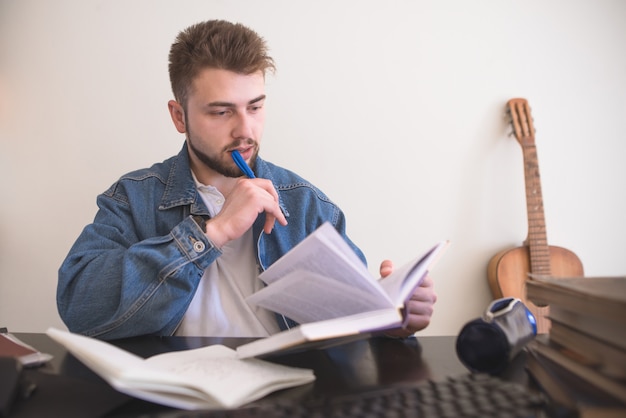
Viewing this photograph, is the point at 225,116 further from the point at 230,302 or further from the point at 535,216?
the point at 535,216

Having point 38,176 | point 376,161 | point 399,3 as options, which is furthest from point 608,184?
point 38,176

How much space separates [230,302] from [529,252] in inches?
43.2

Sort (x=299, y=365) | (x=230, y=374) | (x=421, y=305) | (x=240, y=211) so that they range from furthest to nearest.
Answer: (x=240, y=211), (x=421, y=305), (x=299, y=365), (x=230, y=374)

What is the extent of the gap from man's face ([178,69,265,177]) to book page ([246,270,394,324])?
57 cm

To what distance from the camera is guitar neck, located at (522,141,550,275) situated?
1609mm

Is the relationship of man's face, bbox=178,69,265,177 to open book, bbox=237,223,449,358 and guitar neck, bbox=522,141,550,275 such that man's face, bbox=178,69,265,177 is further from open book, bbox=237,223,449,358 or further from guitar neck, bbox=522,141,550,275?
guitar neck, bbox=522,141,550,275

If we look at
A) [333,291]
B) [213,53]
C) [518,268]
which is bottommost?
[518,268]

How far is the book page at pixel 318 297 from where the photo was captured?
565 millimetres

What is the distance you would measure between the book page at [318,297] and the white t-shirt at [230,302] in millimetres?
392

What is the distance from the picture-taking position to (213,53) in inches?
46.1

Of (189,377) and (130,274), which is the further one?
(130,274)

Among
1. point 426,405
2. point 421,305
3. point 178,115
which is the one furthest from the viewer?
point 178,115

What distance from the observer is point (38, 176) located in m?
1.68

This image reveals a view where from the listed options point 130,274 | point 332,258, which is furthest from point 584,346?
point 130,274
